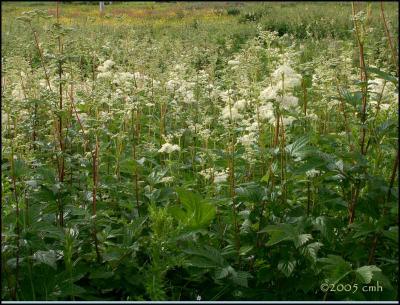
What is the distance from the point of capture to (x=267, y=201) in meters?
2.67

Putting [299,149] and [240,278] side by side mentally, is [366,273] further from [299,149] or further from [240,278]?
[299,149]

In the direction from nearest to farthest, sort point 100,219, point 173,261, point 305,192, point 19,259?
point 173,261 → point 19,259 → point 100,219 → point 305,192

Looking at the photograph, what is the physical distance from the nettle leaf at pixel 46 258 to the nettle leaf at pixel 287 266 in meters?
1.04

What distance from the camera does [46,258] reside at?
2.43 meters

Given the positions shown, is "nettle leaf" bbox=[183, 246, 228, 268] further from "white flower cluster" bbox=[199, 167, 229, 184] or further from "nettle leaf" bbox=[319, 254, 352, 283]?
"white flower cluster" bbox=[199, 167, 229, 184]

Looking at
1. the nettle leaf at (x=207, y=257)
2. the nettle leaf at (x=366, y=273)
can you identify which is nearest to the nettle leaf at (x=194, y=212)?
the nettle leaf at (x=207, y=257)

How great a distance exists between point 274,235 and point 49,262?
1021 millimetres

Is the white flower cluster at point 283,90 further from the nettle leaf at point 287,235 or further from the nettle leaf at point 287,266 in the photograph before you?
the nettle leaf at point 287,266

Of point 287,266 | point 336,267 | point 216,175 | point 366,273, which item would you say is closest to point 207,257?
point 287,266

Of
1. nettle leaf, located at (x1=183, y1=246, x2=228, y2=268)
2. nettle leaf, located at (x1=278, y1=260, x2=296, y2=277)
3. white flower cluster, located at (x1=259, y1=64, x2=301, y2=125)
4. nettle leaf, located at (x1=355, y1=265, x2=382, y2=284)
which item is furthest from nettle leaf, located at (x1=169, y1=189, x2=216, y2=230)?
nettle leaf, located at (x1=355, y1=265, x2=382, y2=284)

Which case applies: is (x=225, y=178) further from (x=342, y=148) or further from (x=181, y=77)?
(x=181, y=77)

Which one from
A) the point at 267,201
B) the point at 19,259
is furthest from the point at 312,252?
the point at 19,259

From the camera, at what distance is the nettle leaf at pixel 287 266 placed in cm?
250

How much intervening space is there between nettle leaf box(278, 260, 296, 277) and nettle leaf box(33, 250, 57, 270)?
3.41ft
